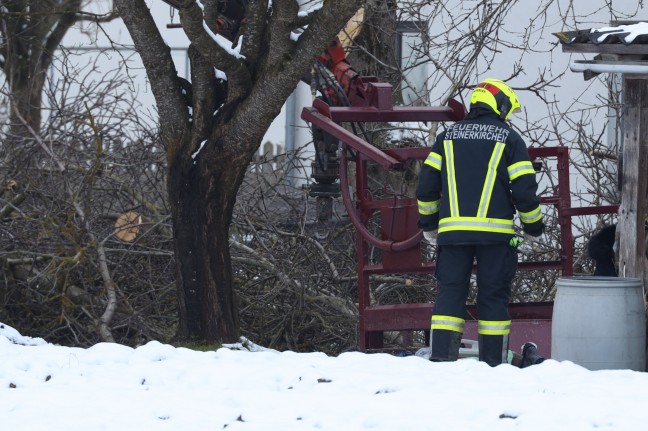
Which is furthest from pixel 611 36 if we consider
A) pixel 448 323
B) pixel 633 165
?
pixel 448 323

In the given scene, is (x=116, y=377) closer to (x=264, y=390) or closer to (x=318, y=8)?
(x=264, y=390)

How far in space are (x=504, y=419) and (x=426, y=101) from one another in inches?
210

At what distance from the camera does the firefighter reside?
20.5 feet

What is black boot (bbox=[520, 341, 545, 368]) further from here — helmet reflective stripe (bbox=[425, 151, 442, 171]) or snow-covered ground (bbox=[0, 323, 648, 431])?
helmet reflective stripe (bbox=[425, 151, 442, 171])

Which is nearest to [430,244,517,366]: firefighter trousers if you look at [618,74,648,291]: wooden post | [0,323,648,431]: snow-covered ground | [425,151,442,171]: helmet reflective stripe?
[0,323,648,431]: snow-covered ground

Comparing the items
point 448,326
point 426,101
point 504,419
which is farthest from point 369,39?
point 504,419

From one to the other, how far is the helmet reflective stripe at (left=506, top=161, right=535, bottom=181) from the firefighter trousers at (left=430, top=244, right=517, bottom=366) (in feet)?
1.32

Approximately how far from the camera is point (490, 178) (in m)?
6.24

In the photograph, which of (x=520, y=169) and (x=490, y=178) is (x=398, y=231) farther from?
(x=520, y=169)

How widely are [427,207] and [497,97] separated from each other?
748 millimetres

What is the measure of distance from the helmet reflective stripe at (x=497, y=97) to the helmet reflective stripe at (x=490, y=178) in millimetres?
226

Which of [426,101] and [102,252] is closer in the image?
[102,252]

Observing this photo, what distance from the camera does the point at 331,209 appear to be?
8.55m

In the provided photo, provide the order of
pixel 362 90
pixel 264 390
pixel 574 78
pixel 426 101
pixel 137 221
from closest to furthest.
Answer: pixel 264 390 → pixel 362 90 → pixel 137 221 → pixel 426 101 → pixel 574 78
